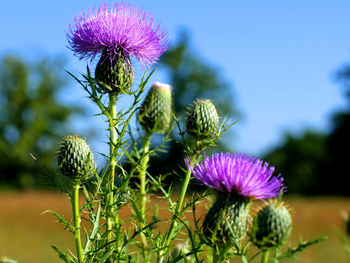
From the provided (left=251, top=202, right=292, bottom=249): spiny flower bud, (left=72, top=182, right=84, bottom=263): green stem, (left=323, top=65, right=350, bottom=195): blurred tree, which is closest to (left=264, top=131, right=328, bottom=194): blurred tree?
(left=323, top=65, right=350, bottom=195): blurred tree

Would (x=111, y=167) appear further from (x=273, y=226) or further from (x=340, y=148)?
(x=340, y=148)

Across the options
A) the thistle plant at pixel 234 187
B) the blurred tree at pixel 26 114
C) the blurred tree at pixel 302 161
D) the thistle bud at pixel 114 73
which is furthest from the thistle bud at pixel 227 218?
the blurred tree at pixel 302 161

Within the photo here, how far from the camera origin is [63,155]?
8.13ft

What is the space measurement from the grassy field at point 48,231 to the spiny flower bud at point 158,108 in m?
11.2

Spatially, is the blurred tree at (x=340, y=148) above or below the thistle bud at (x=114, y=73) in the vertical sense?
above

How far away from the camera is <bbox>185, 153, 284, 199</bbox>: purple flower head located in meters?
2.15

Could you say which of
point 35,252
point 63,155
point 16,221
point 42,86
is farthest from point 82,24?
point 42,86

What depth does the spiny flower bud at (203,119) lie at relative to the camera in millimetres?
2713

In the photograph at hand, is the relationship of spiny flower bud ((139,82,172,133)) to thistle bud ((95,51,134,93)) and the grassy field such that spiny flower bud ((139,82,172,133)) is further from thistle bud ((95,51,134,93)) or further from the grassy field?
the grassy field

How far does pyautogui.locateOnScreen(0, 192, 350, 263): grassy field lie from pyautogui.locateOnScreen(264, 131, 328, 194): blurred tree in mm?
29064

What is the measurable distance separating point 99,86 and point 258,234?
121cm

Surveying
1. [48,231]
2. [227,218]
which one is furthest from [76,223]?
[48,231]

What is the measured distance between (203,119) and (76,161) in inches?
33.8

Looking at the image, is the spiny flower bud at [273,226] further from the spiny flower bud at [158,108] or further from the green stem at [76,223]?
the spiny flower bud at [158,108]
